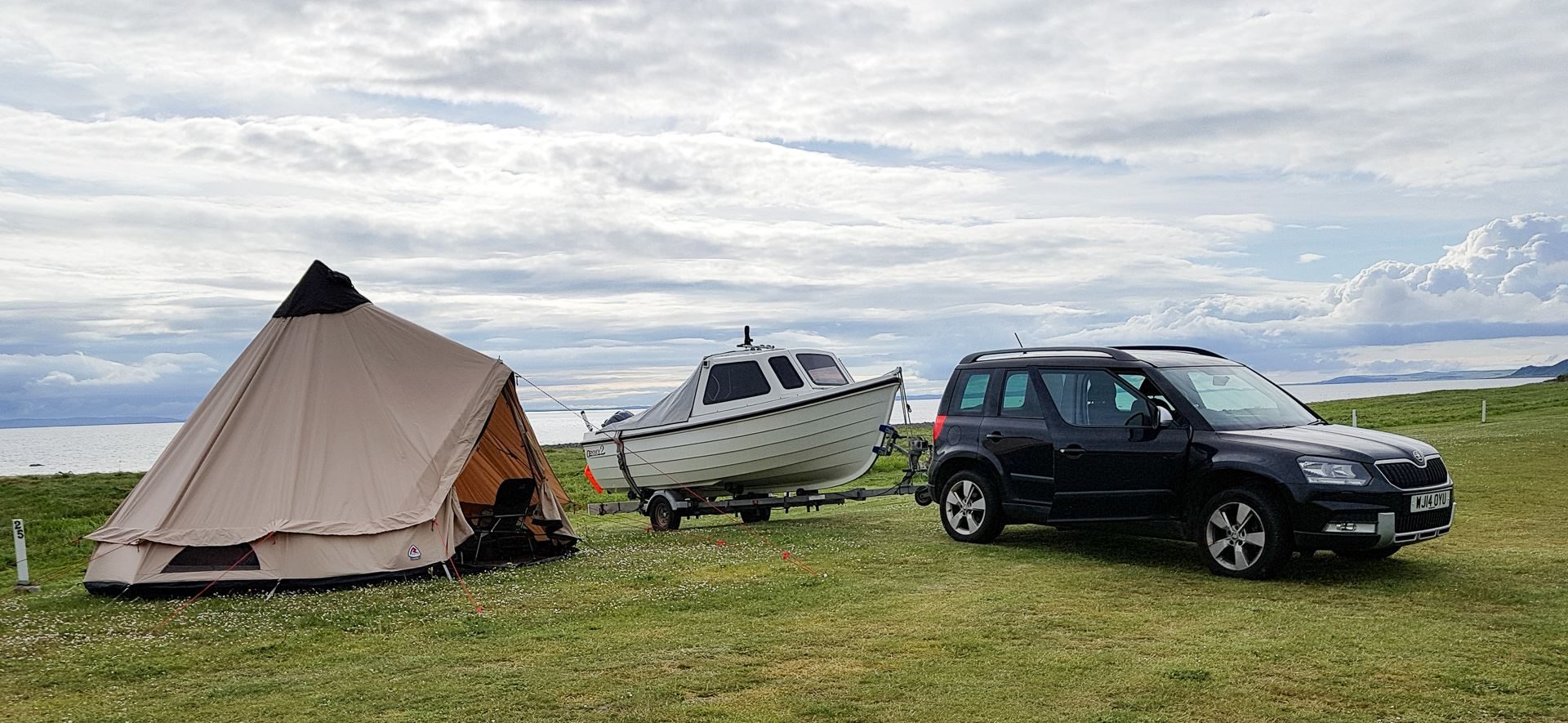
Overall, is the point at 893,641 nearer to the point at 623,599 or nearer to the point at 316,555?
the point at 623,599

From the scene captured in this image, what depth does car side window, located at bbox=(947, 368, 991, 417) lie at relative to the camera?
13.1 metres

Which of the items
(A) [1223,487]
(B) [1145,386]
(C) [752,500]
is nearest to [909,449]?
(C) [752,500]

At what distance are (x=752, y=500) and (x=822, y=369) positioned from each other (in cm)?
221

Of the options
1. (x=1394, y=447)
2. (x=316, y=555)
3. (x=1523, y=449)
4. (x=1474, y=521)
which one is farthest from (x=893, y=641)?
(x=1523, y=449)

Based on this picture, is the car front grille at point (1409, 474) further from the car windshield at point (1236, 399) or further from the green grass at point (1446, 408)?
the green grass at point (1446, 408)

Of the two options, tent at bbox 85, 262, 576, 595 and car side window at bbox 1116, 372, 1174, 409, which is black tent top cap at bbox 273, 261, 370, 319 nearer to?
tent at bbox 85, 262, 576, 595

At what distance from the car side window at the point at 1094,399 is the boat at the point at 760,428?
13.3ft

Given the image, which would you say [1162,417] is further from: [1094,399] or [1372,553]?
[1372,553]

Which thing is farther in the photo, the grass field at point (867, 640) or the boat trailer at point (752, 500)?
the boat trailer at point (752, 500)

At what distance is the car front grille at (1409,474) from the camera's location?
9.74 metres

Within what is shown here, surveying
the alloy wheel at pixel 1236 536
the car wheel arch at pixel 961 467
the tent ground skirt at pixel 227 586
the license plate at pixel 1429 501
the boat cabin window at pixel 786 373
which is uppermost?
the boat cabin window at pixel 786 373

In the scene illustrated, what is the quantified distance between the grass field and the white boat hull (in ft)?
9.36

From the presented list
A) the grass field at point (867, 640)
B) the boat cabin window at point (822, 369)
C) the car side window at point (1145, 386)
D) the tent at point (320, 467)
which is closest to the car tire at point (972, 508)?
the grass field at point (867, 640)

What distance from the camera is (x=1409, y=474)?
9828mm
